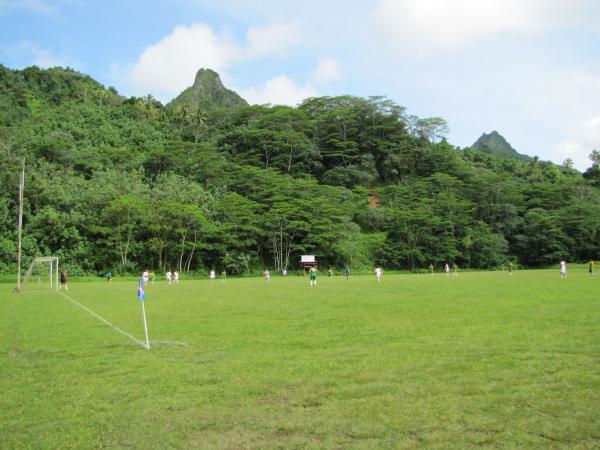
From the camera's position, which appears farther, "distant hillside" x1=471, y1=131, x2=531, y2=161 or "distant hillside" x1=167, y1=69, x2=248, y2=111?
"distant hillside" x1=471, y1=131, x2=531, y2=161

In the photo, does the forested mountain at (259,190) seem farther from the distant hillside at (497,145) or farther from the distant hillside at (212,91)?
the distant hillside at (497,145)

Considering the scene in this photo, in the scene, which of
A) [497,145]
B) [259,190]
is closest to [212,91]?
[259,190]

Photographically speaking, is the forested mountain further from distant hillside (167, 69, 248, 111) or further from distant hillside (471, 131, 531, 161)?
distant hillside (471, 131, 531, 161)

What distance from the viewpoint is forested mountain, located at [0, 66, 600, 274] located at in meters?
53.3

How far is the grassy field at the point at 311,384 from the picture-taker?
535 centimetres

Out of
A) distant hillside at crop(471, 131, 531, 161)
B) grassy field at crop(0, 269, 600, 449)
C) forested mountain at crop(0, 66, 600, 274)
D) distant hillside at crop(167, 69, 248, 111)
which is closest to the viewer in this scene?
grassy field at crop(0, 269, 600, 449)

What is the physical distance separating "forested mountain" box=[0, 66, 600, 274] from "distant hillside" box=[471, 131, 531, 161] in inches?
2123

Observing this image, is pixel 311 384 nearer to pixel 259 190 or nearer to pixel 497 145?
pixel 259 190

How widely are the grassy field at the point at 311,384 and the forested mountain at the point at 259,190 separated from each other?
138ft

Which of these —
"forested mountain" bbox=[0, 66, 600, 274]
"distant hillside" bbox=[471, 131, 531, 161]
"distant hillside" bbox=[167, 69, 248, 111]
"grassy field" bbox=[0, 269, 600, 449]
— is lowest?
"grassy field" bbox=[0, 269, 600, 449]

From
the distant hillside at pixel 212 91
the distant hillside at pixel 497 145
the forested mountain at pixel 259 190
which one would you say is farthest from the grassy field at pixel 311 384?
the distant hillside at pixel 497 145

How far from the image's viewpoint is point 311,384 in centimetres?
723

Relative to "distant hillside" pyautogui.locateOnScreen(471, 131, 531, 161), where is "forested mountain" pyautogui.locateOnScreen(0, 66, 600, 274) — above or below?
below

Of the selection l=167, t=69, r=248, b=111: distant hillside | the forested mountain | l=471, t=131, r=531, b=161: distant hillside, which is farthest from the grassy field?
l=471, t=131, r=531, b=161: distant hillside
